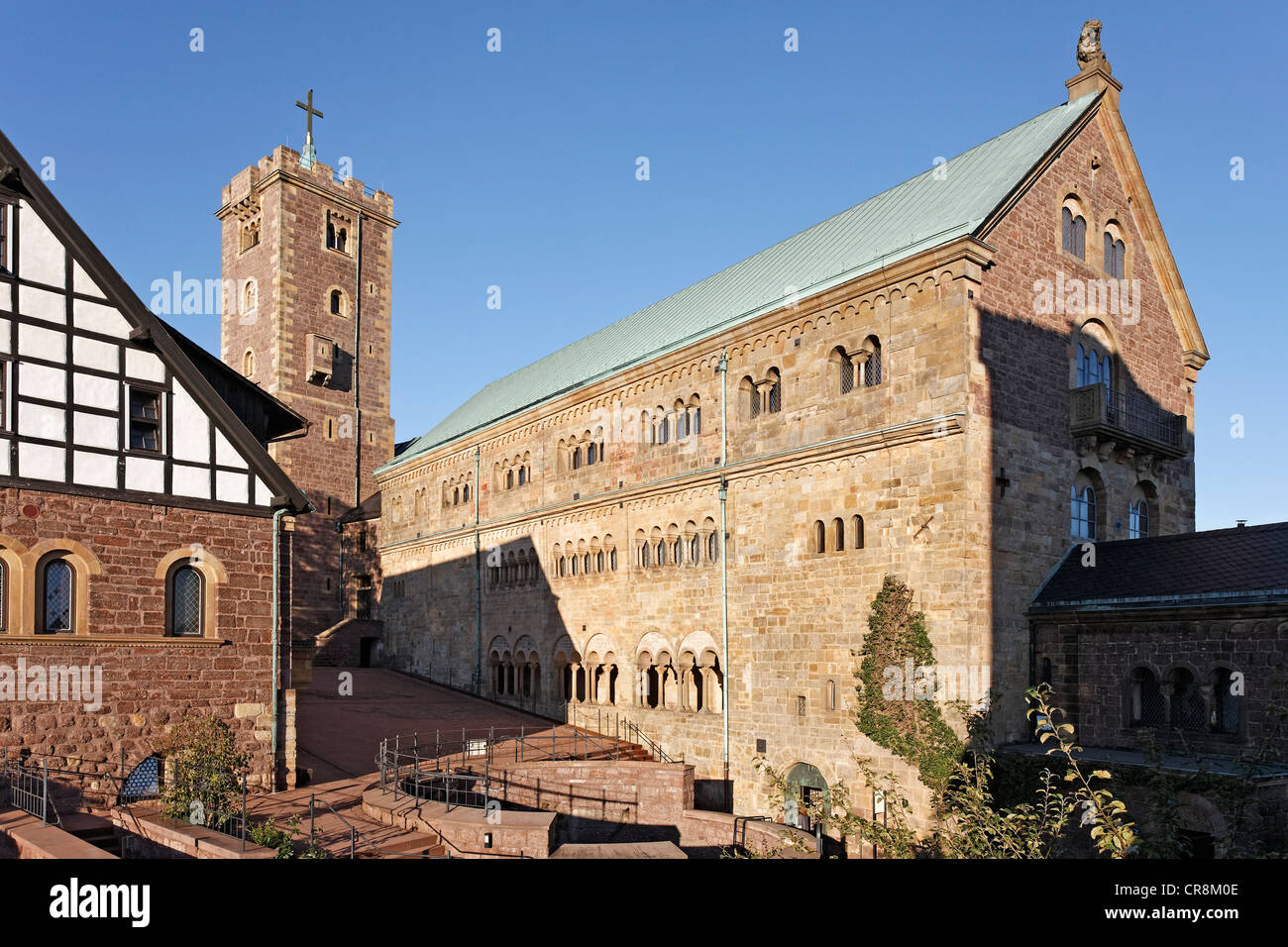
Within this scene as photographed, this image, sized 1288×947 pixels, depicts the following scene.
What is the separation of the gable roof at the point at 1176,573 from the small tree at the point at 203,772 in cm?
1759

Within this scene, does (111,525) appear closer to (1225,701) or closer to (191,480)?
(191,480)

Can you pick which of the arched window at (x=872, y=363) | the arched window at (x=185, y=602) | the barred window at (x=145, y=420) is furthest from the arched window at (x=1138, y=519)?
the barred window at (x=145, y=420)

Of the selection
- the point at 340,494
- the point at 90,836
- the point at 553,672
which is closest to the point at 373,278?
the point at 340,494

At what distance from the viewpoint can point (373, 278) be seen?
5400 centimetres

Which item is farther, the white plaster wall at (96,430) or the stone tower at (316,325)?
the stone tower at (316,325)

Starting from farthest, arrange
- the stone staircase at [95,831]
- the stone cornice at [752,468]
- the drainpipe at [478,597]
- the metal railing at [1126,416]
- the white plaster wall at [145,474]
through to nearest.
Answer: the drainpipe at [478,597] < the metal railing at [1126,416] < the stone cornice at [752,468] < the white plaster wall at [145,474] < the stone staircase at [95,831]

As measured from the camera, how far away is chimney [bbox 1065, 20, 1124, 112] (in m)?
26.9

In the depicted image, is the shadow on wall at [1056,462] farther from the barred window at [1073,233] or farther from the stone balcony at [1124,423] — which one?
the barred window at [1073,233]

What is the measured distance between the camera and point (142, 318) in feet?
63.5

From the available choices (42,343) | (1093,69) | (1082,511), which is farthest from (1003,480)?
(42,343)

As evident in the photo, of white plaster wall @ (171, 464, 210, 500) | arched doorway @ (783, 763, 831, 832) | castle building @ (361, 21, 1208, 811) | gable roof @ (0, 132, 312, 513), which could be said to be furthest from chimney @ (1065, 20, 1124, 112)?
white plaster wall @ (171, 464, 210, 500)

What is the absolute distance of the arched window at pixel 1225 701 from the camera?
19453 mm

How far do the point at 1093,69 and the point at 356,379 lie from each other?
123 ft

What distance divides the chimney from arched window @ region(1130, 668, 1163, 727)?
50.9ft
